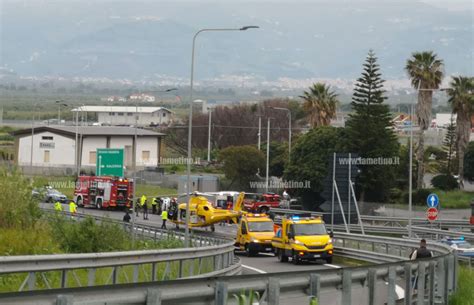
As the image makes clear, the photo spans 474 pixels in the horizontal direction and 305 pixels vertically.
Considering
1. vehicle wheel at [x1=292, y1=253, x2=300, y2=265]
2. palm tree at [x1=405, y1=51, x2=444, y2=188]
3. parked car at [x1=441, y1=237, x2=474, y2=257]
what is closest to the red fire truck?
palm tree at [x1=405, y1=51, x2=444, y2=188]

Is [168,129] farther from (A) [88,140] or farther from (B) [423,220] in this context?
(B) [423,220]

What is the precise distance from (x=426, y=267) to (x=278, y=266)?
72.6ft

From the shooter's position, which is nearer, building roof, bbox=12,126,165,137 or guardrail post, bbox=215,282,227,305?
guardrail post, bbox=215,282,227,305

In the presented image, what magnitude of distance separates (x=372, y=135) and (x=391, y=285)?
74294mm

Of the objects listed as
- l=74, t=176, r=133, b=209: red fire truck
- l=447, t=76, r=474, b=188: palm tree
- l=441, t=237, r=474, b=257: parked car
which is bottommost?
l=441, t=237, r=474, b=257: parked car

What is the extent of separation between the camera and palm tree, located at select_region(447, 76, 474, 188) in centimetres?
9038

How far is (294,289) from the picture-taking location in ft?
36.8

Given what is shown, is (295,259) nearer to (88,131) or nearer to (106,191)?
(106,191)

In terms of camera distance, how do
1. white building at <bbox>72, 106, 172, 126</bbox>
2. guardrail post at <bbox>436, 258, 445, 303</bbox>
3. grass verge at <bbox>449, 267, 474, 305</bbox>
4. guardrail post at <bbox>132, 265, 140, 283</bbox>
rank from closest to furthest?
1. guardrail post at <bbox>436, 258, 445, 303</bbox>
2. grass verge at <bbox>449, 267, 474, 305</bbox>
3. guardrail post at <bbox>132, 265, 140, 283</bbox>
4. white building at <bbox>72, 106, 172, 126</bbox>

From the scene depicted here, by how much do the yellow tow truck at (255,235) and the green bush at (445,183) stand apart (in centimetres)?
4881

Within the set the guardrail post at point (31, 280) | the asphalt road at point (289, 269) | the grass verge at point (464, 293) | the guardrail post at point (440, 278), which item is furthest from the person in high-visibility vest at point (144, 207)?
the guardrail post at point (31, 280)

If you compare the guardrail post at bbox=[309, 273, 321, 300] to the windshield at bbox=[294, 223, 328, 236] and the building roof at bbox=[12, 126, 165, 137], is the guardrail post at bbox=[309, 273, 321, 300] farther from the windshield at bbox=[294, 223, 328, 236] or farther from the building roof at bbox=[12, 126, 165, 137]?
the building roof at bbox=[12, 126, 165, 137]

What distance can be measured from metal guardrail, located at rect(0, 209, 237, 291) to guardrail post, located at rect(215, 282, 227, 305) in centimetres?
716

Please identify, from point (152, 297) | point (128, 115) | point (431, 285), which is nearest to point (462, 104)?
point (431, 285)
